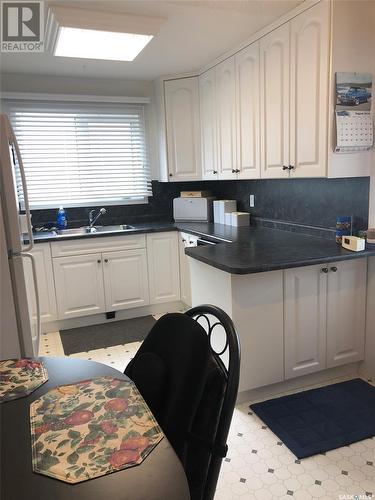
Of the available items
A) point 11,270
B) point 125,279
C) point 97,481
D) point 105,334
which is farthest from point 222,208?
point 97,481

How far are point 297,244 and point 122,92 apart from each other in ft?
8.31

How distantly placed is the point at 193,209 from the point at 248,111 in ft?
4.23

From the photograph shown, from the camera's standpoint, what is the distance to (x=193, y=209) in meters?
4.03

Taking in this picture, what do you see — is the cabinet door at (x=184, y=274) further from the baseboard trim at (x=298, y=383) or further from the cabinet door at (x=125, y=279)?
the baseboard trim at (x=298, y=383)

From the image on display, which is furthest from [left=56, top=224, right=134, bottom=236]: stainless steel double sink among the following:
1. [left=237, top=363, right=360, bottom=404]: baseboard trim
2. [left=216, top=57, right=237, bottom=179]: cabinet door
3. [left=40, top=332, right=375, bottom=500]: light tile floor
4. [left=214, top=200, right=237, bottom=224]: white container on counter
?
[left=40, top=332, right=375, bottom=500]: light tile floor

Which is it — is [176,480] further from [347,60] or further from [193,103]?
[193,103]

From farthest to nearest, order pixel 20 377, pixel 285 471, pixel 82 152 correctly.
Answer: pixel 82 152, pixel 285 471, pixel 20 377

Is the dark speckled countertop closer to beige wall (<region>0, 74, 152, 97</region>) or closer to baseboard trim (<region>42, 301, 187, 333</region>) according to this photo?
baseboard trim (<region>42, 301, 187, 333</region>)

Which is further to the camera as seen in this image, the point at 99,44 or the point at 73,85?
the point at 73,85

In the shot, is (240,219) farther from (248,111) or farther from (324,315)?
(324,315)

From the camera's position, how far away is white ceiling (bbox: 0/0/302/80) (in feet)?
7.47

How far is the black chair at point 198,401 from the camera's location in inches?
38.6

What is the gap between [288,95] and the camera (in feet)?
8.30

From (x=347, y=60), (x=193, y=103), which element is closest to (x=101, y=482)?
(x=347, y=60)
